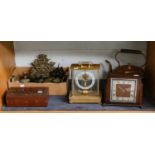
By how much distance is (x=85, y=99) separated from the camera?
1.28 m

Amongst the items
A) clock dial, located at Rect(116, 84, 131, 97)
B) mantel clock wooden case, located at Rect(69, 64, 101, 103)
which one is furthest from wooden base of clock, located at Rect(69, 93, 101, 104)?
clock dial, located at Rect(116, 84, 131, 97)

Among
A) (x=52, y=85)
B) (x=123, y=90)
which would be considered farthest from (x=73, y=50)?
(x=123, y=90)

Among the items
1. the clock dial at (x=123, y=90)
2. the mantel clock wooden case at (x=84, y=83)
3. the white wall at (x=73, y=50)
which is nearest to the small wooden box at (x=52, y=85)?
the mantel clock wooden case at (x=84, y=83)

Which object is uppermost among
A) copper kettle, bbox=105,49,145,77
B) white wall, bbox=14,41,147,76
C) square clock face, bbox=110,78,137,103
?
white wall, bbox=14,41,147,76

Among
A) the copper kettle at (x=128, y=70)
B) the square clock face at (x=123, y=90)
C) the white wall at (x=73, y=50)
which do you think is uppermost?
the white wall at (x=73, y=50)

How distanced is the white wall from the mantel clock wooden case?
0.71 feet

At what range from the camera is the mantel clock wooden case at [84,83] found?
1.28 metres

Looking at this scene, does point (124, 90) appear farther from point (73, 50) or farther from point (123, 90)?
point (73, 50)

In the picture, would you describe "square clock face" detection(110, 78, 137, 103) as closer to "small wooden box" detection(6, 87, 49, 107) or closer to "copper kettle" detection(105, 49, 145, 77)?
"copper kettle" detection(105, 49, 145, 77)

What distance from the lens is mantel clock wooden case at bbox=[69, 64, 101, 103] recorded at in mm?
1279

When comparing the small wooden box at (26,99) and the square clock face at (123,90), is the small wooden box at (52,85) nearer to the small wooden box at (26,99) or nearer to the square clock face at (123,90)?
the small wooden box at (26,99)

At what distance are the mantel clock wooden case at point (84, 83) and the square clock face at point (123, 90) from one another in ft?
0.29
